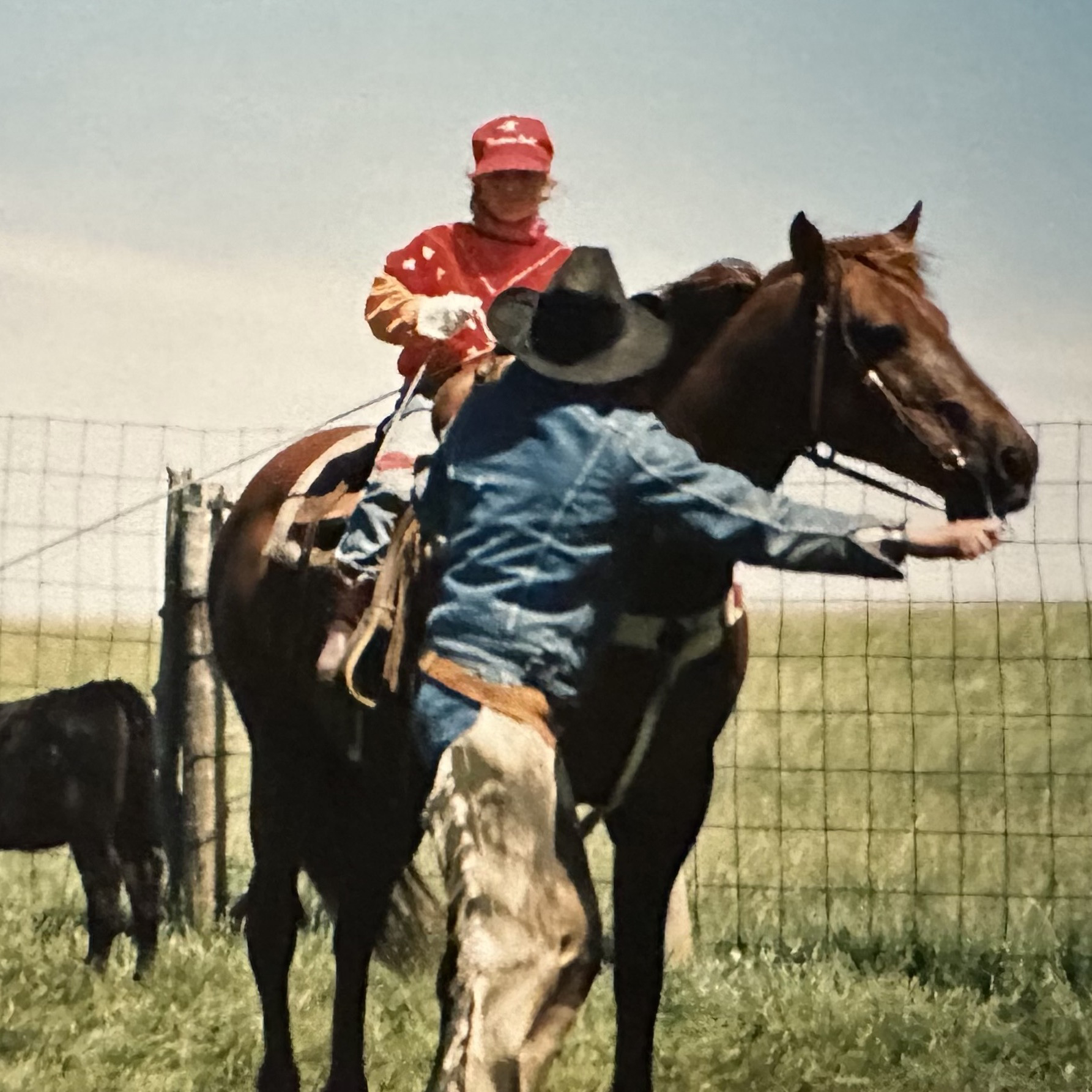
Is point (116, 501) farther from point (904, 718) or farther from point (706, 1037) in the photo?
point (904, 718)

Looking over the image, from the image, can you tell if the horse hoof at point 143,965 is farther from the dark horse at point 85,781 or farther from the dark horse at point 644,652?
the dark horse at point 644,652

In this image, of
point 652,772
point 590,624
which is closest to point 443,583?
point 590,624

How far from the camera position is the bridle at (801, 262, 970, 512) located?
403 cm

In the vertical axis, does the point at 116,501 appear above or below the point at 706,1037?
above

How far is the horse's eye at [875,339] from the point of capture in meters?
4.06

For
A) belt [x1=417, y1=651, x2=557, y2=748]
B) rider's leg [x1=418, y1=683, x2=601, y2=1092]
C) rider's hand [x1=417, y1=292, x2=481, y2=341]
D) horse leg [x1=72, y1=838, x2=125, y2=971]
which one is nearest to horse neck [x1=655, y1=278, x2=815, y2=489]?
→ rider's hand [x1=417, y1=292, x2=481, y2=341]

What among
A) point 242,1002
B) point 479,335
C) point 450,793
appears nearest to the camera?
point 450,793

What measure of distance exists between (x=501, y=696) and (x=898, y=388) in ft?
3.54

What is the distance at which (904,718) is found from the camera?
28.0ft

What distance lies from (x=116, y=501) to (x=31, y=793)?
103 centimetres

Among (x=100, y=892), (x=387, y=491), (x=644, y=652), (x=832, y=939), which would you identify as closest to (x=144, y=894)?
(x=100, y=892)

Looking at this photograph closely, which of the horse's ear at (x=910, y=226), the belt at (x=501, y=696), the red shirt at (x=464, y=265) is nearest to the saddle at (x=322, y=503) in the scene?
the red shirt at (x=464, y=265)

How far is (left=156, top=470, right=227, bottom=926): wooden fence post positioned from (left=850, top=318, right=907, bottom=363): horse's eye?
3.18 meters

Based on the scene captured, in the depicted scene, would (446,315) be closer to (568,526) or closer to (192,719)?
(568,526)
